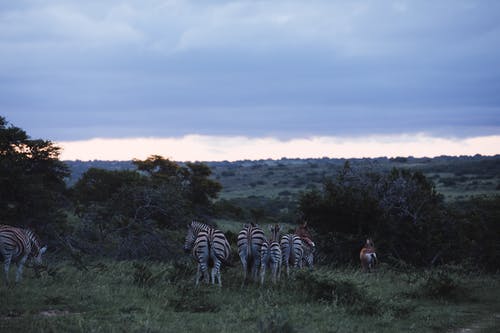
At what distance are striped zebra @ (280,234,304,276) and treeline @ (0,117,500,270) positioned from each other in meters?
3.93

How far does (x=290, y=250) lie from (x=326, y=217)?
20.5 ft

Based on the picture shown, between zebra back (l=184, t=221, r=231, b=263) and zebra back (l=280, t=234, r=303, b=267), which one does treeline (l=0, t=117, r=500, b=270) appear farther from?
zebra back (l=184, t=221, r=231, b=263)

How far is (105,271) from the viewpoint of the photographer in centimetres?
1520

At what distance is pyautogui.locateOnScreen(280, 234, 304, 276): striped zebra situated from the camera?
16.7m

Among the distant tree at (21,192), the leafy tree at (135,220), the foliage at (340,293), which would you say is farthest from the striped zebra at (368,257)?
the distant tree at (21,192)

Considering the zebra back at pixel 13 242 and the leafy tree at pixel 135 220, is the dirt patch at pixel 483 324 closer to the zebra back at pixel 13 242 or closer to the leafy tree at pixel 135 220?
the zebra back at pixel 13 242

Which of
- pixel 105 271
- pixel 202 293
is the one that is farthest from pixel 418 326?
pixel 105 271

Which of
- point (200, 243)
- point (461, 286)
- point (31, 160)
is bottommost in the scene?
point (461, 286)

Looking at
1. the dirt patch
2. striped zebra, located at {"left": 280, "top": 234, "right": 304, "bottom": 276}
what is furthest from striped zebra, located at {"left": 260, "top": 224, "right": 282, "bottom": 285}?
the dirt patch

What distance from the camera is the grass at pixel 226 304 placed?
31.8ft

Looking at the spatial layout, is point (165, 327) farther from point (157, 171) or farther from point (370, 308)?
point (157, 171)

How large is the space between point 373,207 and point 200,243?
9623 millimetres

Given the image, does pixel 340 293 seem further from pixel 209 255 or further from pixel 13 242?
pixel 13 242

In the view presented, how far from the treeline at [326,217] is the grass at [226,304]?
503 cm
